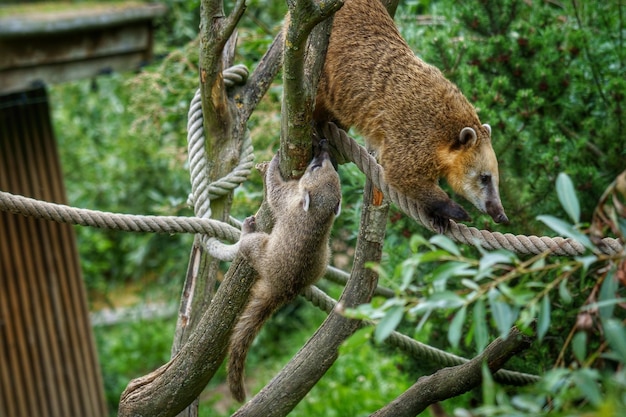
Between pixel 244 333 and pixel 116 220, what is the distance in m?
0.78

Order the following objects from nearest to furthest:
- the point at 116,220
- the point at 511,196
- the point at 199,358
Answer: the point at 199,358
the point at 116,220
the point at 511,196

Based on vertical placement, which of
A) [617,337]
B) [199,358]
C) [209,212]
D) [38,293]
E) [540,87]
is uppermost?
[617,337]

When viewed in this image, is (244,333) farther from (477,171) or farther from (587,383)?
(587,383)

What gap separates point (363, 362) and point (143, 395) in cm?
408

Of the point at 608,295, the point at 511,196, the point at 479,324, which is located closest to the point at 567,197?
the point at 608,295

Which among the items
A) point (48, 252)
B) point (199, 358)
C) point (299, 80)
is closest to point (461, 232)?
point (299, 80)

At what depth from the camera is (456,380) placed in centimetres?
308

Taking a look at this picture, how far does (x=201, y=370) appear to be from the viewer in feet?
10.8

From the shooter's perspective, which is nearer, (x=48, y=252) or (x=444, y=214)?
(x=444, y=214)

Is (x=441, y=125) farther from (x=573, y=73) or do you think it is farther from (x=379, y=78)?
(x=573, y=73)

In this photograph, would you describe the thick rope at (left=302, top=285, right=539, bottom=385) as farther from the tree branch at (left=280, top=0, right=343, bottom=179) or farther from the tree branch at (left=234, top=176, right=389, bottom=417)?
the tree branch at (left=280, top=0, right=343, bottom=179)

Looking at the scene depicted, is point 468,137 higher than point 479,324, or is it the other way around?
point 479,324

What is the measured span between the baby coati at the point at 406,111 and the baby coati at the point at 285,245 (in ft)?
0.93

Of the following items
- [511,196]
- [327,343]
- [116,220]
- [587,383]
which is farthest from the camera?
[511,196]
